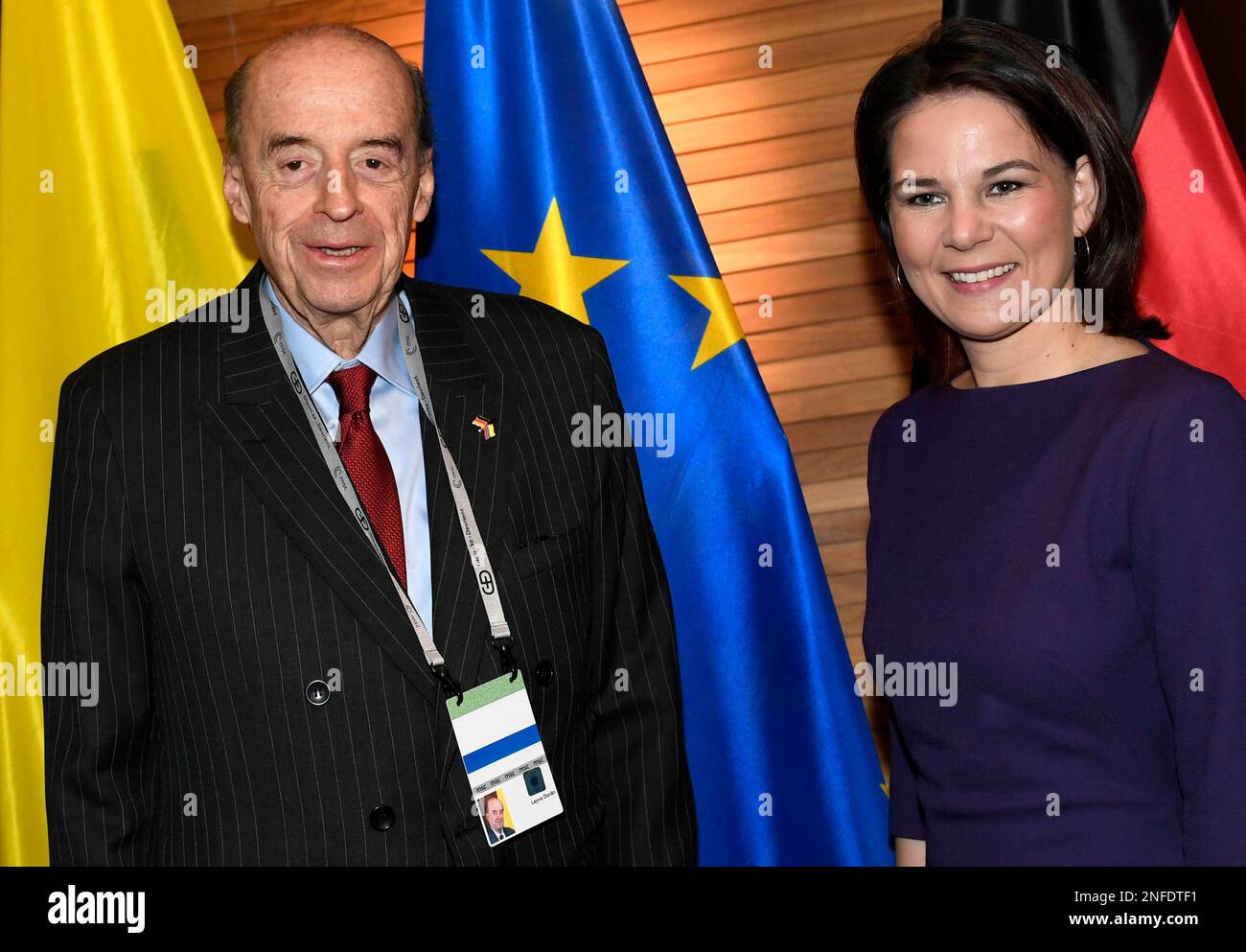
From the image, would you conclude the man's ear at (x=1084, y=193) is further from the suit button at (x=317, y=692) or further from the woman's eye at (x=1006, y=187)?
the suit button at (x=317, y=692)

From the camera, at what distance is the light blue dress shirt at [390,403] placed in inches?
71.1

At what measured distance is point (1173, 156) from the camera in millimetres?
2348

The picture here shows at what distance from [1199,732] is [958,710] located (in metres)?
0.33

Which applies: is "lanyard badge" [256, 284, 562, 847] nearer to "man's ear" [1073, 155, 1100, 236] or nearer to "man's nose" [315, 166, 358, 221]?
"man's nose" [315, 166, 358, 221]

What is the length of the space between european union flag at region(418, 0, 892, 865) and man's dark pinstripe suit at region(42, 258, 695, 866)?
0.50 m

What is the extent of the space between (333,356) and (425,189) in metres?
0.33

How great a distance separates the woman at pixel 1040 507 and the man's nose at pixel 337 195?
85cm

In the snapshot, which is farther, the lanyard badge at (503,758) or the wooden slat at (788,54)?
the wooden slat at (788,54)

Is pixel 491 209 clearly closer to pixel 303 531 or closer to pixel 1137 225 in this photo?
pixel 303 531

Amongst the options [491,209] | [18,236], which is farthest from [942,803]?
[18,236]


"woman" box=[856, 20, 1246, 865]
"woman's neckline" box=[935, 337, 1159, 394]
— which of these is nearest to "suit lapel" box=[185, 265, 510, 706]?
"woman" box=[856, 20, 1246, 865]

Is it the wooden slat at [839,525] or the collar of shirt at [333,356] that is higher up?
the collar of shirt at [333,356]

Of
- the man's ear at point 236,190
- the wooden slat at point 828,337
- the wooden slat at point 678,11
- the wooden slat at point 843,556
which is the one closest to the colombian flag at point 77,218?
the man's ear at point 236,190

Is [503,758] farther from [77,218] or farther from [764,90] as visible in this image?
[764,90]
